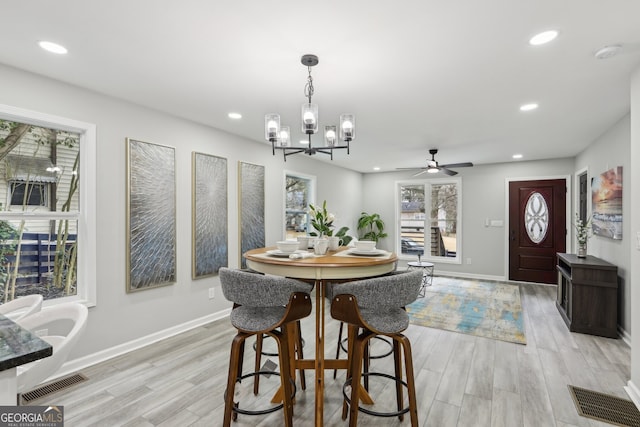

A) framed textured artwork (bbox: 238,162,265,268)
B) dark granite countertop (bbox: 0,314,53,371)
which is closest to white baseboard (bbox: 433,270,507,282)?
framed textured artwork (bbox: 238,162,265,268)

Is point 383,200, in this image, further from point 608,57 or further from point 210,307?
point 608,57

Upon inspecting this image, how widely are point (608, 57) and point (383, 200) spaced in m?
5.82

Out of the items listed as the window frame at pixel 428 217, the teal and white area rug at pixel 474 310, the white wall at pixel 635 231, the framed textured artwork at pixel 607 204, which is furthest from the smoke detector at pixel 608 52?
the window frame at pixel 428 217

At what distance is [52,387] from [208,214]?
207cm

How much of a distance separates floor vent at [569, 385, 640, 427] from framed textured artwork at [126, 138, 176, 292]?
12.3ft

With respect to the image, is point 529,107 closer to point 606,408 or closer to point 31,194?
point 606,408

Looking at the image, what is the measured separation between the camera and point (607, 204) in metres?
3.83

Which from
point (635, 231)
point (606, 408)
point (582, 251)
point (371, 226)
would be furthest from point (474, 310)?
point (371, 226)

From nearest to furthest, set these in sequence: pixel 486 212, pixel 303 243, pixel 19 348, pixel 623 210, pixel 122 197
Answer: pixel 19 348, pixel 303 243, pixel 122 197, pixel 623 210, pixel 486 212

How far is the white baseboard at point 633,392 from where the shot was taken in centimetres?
230

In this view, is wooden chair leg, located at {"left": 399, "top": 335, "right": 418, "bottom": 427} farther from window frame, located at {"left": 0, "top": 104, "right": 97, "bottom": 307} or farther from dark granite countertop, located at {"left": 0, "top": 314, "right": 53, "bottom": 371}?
window frame, located at {"left": 0, "top": 104, "right": 97, "bottom": 307}

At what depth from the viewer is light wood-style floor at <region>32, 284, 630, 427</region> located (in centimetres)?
212

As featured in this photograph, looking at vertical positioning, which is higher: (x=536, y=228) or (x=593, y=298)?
(x=536, y=228)

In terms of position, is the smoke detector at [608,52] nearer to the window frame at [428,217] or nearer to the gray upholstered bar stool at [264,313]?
the gray upholstered bar stool at [264,313]
